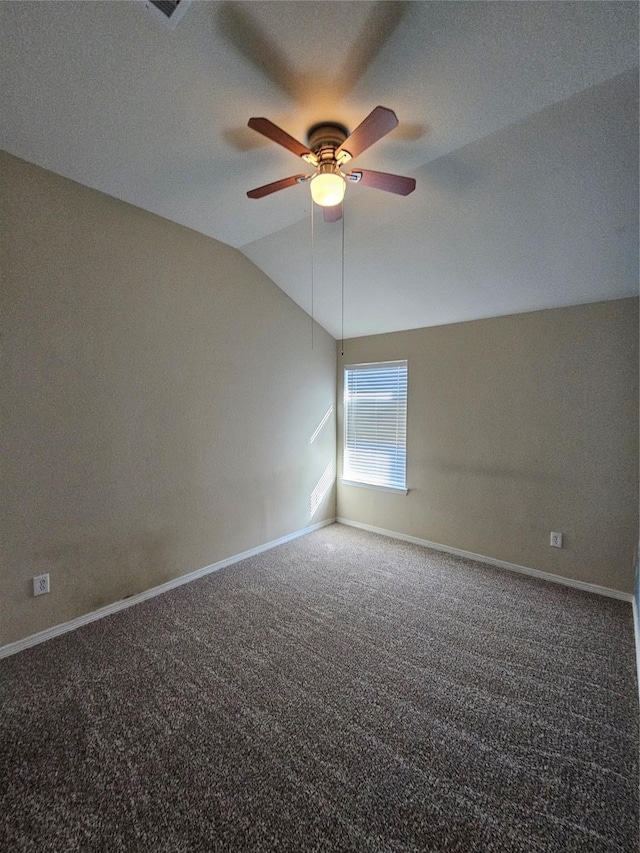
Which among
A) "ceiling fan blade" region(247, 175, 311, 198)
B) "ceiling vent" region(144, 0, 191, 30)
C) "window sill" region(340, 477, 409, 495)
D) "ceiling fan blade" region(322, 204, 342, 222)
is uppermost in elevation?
"ceiling vent" region(144, 0, 191, 30)

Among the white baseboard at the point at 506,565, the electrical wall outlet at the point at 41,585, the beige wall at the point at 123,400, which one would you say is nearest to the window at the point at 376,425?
the white baseboard at the point at 506,565

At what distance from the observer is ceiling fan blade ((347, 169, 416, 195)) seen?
1.80 m

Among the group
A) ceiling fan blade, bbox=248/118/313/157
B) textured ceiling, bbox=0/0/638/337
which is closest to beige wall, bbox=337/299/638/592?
textured ceiling, bbox=0/0/638/337

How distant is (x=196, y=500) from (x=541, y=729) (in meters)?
2.68

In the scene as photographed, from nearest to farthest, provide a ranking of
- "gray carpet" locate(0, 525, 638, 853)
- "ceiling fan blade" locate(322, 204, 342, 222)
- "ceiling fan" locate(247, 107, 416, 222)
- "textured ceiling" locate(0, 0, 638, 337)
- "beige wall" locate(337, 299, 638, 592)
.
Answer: "gray carpet" locate(0, 525, 638, 853) < "textured ceiling" locate(0, 0, 638, 337) < "ceiling fan" locate(247, 107, 416, 222) < "ceiling fan blade" locate(322, 204, 342, 222) < "beige wall" locate(337, 299, 638, 592)

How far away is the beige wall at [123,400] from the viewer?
217 cm

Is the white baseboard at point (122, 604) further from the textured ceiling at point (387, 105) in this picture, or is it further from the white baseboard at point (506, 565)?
the textured ceiling at point (387, 105)

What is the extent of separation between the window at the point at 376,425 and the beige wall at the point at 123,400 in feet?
3.33

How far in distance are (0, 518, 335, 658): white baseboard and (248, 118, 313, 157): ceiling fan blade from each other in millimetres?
3055

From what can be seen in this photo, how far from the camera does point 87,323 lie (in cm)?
242

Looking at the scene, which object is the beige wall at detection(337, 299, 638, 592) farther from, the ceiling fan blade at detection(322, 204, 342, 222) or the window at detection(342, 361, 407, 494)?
the ceiling fan blade at detection(322, 204, 342, 222)

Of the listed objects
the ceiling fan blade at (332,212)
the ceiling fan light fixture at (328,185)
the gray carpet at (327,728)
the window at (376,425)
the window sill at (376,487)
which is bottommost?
the gray carpet at (327,728)

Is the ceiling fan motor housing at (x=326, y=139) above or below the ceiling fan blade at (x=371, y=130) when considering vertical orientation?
above

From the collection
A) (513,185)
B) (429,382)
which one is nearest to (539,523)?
(429,382)
